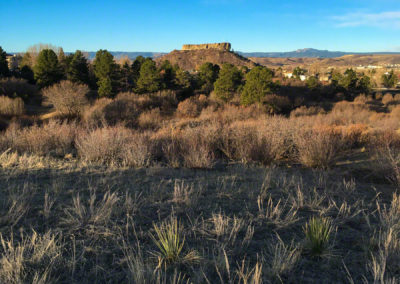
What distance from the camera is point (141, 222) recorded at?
10.1 ft

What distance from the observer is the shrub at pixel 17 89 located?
84.4 ft

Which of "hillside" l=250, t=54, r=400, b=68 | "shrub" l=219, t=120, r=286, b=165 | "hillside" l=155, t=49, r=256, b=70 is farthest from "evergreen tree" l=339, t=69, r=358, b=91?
"hillside" l=250, t=54, r=400, b=68

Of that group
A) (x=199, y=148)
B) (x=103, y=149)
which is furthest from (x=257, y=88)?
(x=103, y=149)

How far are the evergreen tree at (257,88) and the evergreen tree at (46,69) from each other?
1987cm

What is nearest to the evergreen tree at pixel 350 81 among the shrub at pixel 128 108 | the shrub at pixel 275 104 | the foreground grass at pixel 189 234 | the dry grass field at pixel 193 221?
the shrub at pixel 275 104

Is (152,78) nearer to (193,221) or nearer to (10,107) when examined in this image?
(10,107)

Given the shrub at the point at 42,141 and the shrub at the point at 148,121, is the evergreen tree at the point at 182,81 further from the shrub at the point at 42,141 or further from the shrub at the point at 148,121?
the shrub at the point at 42,141

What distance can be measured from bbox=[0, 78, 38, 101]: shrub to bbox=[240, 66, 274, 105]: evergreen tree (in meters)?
20.9

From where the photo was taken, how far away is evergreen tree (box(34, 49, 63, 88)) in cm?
2859

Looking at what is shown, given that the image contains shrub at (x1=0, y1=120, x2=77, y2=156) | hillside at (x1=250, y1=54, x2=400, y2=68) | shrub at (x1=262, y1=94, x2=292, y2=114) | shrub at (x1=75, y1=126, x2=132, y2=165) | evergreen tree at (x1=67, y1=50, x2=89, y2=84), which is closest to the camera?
shrub at (x1=75, y1=126, x2=132, y2=165)

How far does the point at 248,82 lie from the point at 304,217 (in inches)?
922

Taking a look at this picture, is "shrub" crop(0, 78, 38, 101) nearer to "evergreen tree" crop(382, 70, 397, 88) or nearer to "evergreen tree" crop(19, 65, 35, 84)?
"evergreen tree" crop(19, 65, 35, 84)

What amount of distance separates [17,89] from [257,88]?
904 inches

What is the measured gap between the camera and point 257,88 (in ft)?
83.1
